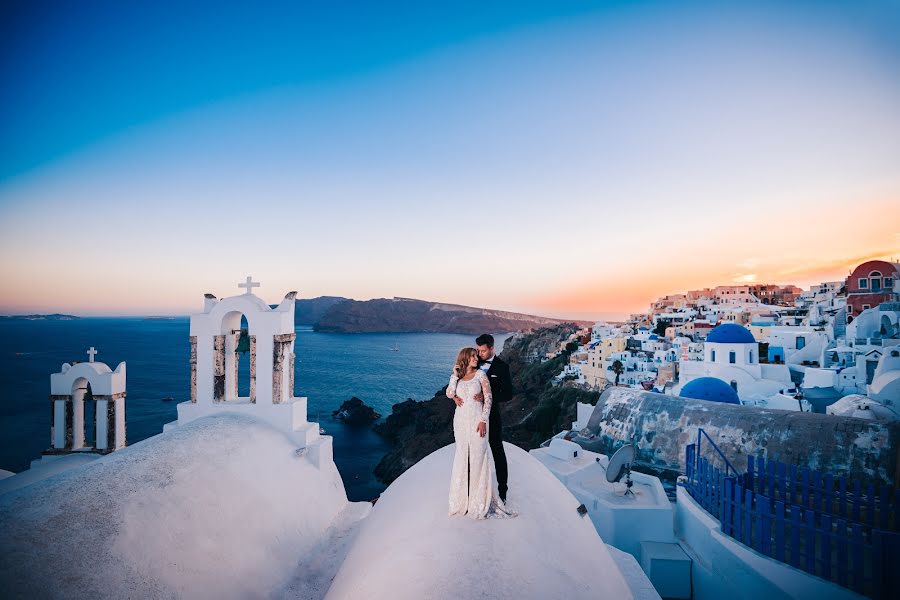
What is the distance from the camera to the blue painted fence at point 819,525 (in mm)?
4703

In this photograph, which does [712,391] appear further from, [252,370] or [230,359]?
[230,359]

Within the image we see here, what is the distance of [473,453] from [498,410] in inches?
19.7

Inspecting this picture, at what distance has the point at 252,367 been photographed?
22.8ft

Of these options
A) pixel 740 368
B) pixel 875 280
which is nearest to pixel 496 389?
pixel 740 368

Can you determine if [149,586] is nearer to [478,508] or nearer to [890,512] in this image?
[478,508]

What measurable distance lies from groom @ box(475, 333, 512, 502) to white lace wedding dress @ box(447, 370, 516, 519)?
14 cm

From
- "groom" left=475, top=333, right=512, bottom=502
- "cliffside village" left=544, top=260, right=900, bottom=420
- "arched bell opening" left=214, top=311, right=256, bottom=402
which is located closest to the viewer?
"groom" left=475, top=333, right=512, bottom=502

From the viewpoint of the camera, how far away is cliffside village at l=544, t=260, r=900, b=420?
17.2 metres

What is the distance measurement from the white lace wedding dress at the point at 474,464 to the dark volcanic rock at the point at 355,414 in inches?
1798

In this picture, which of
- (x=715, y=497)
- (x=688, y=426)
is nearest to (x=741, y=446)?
(x=688, y=426)

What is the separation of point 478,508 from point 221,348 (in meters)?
5.22

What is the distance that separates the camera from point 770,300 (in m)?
74.3

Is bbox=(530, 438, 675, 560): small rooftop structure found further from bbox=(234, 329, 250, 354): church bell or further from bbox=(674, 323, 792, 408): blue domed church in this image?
bbox=(674, 323, 792, 408): blue domed church

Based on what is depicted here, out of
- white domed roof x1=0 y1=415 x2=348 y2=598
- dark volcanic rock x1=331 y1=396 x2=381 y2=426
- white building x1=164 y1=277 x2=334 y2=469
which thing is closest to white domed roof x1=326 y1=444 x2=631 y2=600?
white domed roof x1=0 y1=415 x2=348 y2=598
